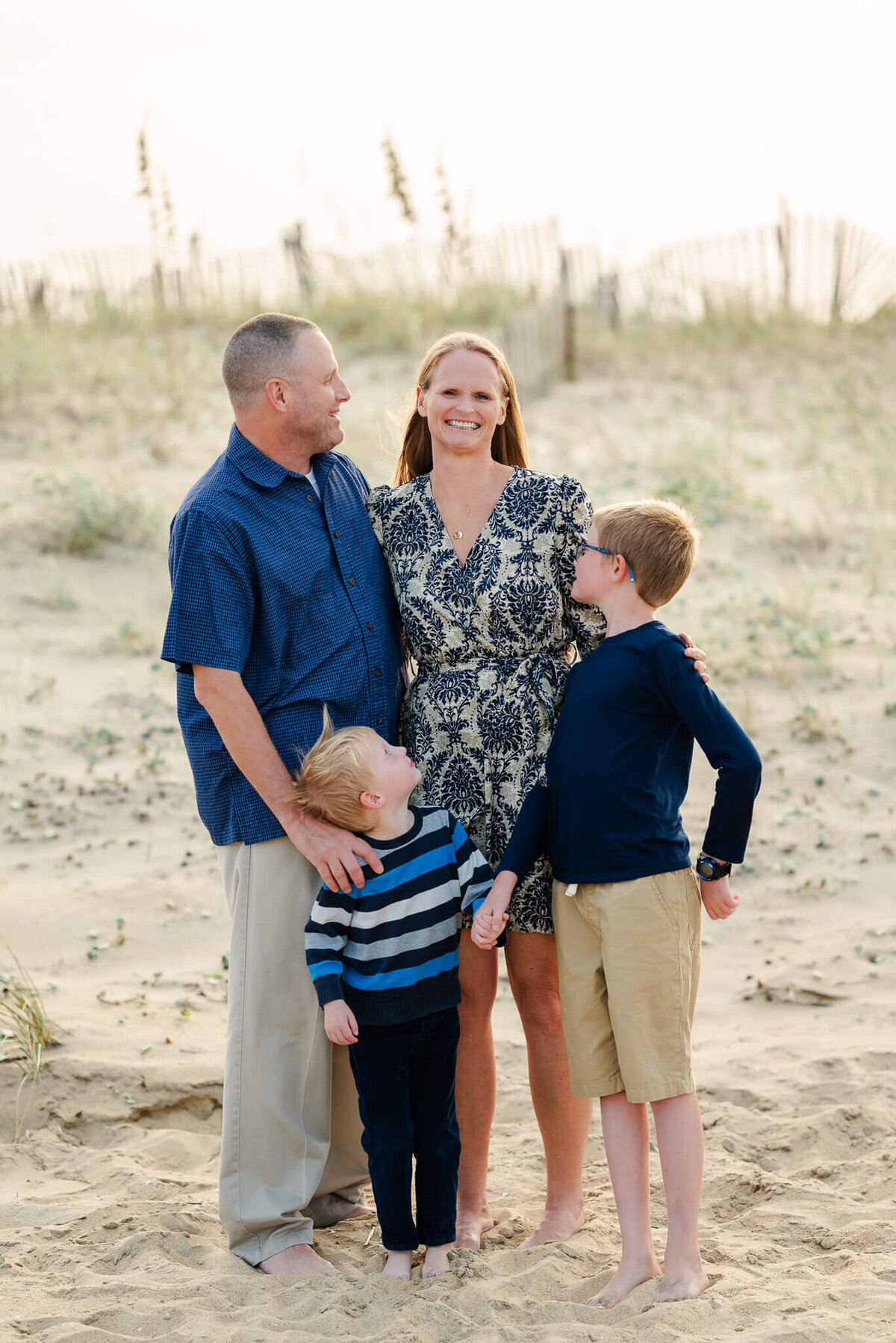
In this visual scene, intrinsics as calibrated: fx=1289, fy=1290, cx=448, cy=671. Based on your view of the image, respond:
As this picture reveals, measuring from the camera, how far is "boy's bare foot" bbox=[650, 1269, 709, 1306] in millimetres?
3014

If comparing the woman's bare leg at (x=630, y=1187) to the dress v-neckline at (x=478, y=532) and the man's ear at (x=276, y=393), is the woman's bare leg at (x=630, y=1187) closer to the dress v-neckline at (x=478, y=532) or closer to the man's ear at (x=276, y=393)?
the dress v-neckline at (x=478, y=532)

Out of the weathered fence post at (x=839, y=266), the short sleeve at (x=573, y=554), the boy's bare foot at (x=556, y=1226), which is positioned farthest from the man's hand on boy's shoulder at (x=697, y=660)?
the weathered fence post at (x=839, y=266)

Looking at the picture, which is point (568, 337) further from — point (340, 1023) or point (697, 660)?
point (340, 1023)

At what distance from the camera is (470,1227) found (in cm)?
350

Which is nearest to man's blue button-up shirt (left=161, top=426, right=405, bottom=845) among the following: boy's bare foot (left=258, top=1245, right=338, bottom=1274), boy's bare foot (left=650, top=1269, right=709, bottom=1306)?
boy's bare foot (left=258, top=1245, right=338, bottom=1274)

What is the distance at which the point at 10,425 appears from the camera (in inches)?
435

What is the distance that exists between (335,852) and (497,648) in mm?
704

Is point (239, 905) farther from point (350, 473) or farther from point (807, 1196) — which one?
point (807, 1196)

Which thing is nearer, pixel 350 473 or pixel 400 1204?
pixel 400 1204

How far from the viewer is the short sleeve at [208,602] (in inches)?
124

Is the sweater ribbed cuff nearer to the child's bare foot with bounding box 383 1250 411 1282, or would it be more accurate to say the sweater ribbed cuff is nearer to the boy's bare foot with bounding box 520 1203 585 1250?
the child's bare foot with bounding box 383 1250 411 1282

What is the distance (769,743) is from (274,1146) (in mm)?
4326

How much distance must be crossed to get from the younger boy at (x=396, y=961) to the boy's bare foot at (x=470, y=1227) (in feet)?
0.70

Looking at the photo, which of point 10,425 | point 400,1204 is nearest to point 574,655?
point 400,1204
